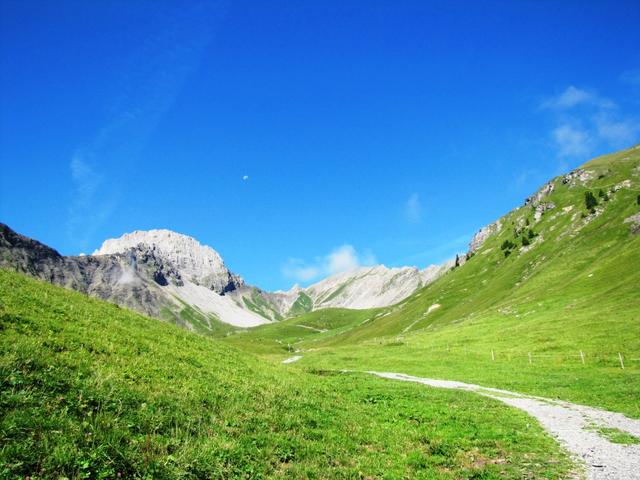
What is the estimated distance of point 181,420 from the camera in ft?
47.9

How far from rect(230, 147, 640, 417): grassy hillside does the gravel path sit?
2.90m

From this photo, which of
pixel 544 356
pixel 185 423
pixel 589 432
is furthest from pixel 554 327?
pixel 185 423

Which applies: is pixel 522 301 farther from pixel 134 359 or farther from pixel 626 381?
pixel 134 359

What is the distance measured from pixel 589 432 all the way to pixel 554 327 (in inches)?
2715

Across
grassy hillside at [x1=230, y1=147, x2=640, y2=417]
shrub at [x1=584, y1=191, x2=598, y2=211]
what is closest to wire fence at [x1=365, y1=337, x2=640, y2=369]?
grassy hillside at [x1=230, y1=147, x2=640, y2=417]

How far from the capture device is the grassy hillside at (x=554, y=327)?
4844 cm

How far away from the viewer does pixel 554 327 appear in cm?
8125

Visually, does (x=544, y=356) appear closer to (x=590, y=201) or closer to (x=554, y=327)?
(x=554, y=327)

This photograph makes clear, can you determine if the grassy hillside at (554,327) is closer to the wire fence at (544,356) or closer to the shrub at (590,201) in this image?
the wire fence at (544,356)

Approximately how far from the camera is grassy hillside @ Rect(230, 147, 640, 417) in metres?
48.4

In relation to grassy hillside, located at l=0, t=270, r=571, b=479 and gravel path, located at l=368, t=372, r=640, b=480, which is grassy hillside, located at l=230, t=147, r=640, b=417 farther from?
grassy hillside, located at l=0, t=270, r=571, b=479

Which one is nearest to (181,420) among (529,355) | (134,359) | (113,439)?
(113,439)

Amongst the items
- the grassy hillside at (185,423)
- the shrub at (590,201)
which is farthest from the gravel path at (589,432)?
the shrub at (590,201)

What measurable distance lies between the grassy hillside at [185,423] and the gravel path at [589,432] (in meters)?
1.08
